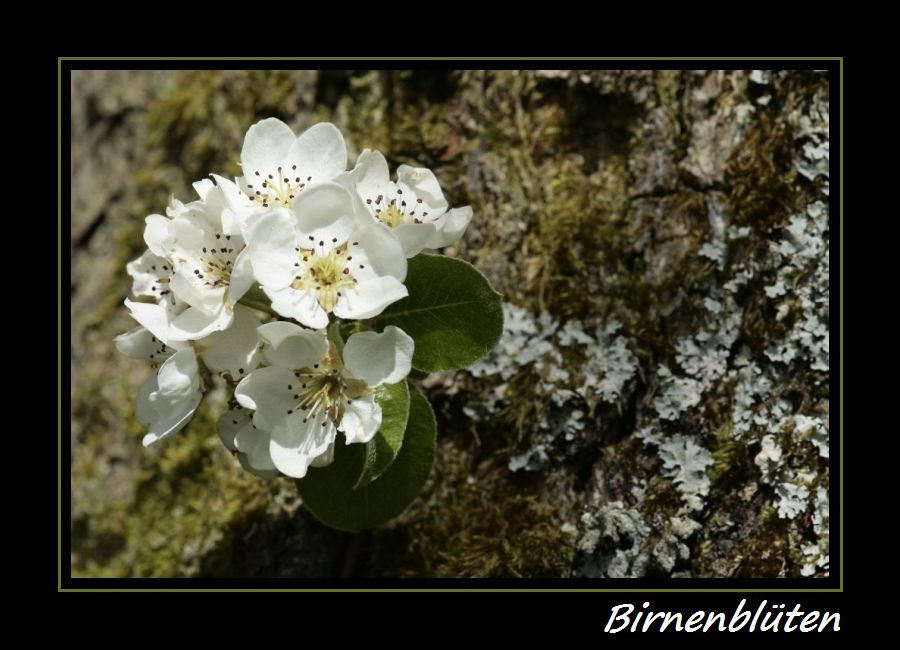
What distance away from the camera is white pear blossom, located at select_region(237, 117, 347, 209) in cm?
169

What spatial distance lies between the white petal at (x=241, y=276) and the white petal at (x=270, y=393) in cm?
15

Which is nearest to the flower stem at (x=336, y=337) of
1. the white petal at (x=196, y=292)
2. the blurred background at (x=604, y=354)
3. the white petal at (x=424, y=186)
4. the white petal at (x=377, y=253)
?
the white petal at (x=377, y=253)

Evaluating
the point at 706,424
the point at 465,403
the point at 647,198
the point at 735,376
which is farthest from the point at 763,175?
the point at 465,403

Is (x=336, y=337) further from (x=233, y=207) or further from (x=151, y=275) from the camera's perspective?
(x=151, y=275)

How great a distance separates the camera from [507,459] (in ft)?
6.96

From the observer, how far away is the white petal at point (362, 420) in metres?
1.54

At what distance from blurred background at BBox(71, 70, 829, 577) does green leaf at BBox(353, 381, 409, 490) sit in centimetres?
54

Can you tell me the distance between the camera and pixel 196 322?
1606 mm

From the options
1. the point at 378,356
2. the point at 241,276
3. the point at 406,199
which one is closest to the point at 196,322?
the point at 241,276

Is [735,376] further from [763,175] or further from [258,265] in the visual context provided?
[258,265]

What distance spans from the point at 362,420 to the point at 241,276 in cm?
35

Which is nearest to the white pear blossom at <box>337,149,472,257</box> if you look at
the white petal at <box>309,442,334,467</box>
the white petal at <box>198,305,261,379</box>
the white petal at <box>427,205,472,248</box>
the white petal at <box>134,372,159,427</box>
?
the white petal at <box>427,205,472,248</box>

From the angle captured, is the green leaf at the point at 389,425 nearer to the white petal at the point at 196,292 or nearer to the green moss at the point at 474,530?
the white petal at the point at 196,292

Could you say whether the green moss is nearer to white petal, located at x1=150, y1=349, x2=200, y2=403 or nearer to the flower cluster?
the flower cluster
